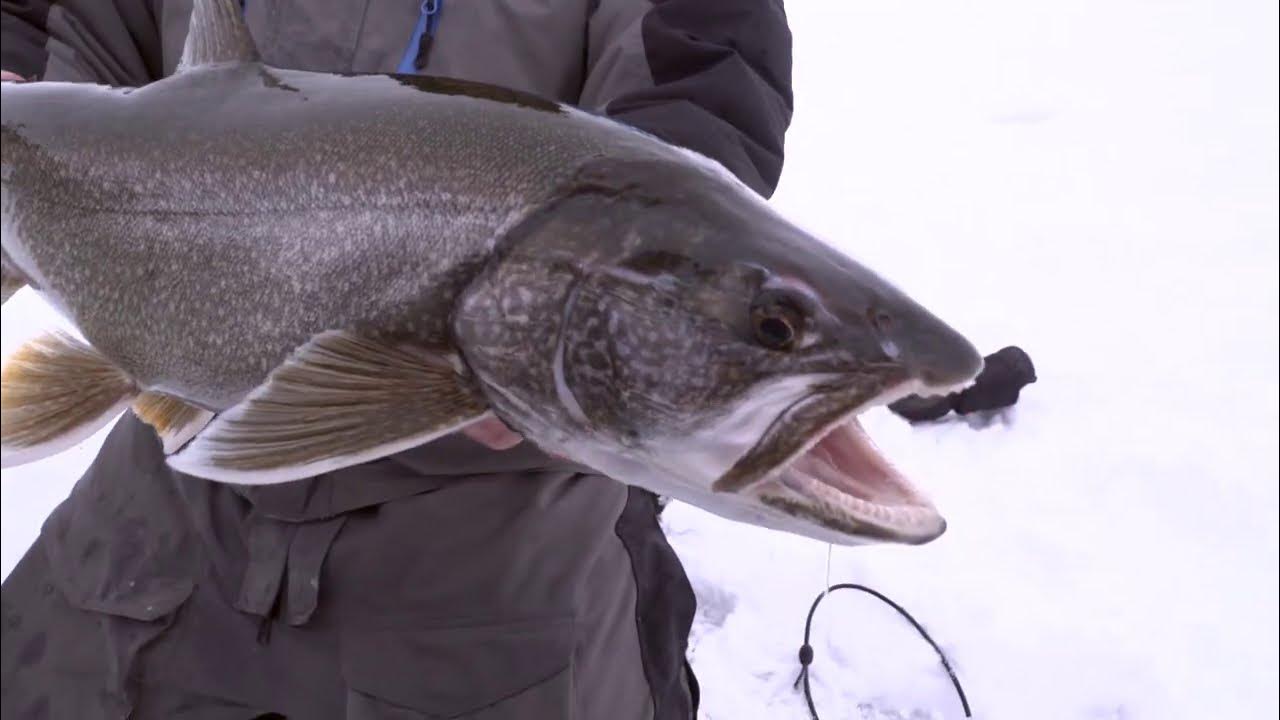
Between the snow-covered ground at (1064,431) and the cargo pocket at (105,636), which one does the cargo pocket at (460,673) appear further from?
the snow-covered ground at (1064,431)

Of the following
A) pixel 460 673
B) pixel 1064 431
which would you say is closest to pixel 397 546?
pixel 460 673

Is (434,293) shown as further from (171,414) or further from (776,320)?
(171,414)

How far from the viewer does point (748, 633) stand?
382cm

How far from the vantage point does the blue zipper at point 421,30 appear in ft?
8.04

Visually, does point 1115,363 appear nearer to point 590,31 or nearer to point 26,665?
point 590,31

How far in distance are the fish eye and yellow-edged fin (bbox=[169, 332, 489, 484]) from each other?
57 centimetres

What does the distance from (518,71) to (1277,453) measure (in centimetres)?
501

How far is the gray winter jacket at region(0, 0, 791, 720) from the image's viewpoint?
2.27 m

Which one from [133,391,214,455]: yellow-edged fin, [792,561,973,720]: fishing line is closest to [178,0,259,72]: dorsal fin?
[133,391,214,455]: yellow-edged fin

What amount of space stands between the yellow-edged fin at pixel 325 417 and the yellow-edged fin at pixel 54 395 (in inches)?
19.9

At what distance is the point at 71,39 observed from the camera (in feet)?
7.97

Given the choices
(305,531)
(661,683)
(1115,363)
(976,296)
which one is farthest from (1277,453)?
(305,531)

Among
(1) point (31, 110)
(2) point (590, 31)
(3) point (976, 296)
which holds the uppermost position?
(2) point (590, 31)

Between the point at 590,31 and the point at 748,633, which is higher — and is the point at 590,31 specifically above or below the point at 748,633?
above
